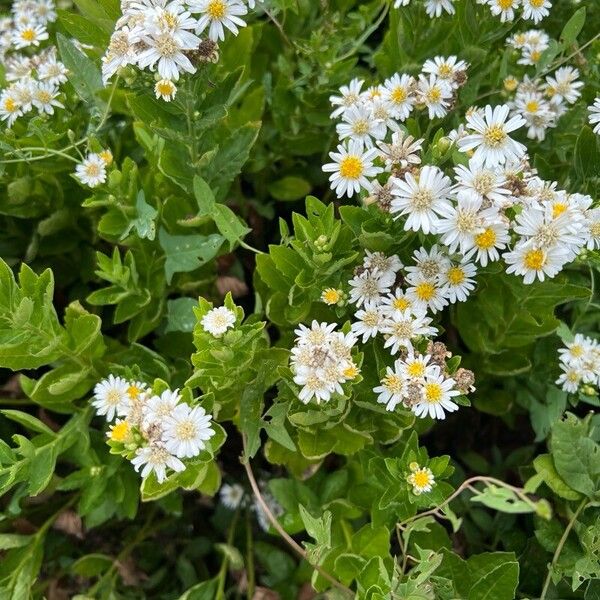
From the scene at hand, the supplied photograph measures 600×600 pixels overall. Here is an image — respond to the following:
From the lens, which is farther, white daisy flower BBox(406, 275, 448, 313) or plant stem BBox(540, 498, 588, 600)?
plant stem BBox(540, 498, 588, 600)

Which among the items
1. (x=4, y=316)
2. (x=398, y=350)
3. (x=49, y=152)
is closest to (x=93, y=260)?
(x=49, y=152)

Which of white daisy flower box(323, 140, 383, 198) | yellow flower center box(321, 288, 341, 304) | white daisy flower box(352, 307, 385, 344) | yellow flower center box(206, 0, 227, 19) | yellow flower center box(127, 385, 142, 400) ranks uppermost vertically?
yellow flower center box(206, 0, 227, 19)

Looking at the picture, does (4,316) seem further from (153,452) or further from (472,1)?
(472,1)

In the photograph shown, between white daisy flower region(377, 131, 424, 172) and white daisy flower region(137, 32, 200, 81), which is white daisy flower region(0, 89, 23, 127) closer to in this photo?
white daisy flower region(137, 32, 200, 81)

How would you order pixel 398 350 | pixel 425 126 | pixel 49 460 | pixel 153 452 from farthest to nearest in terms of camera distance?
pixel 425 126 → pixel 49 460 → pixel 398 350 → pixel 153 452

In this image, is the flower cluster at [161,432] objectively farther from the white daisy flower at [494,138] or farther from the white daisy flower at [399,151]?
the white daisy flower at [494,138]

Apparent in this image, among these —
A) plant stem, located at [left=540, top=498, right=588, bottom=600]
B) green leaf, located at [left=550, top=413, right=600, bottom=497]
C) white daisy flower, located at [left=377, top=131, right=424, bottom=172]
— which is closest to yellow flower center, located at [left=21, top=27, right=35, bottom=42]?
white daisy flower, located at [left=377, top=131, right=424, bottom=172]
